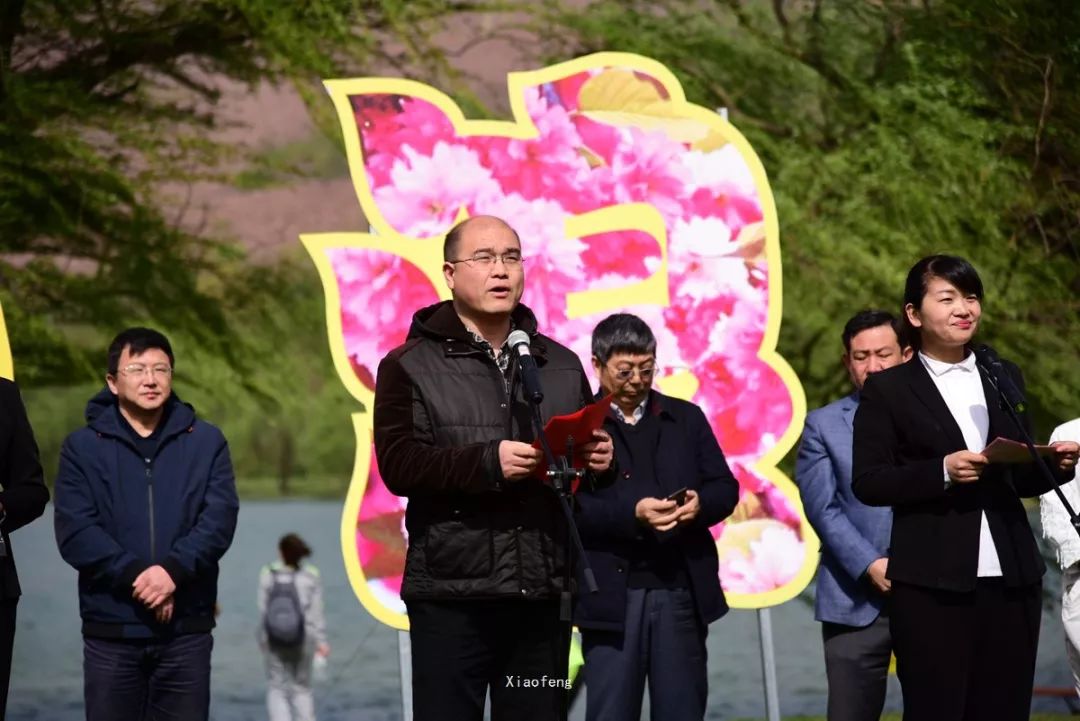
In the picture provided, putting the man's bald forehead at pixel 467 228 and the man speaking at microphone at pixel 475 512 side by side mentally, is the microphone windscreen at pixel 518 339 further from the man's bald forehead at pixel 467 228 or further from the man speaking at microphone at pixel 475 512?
the man's bald forehead at pixel 467 228

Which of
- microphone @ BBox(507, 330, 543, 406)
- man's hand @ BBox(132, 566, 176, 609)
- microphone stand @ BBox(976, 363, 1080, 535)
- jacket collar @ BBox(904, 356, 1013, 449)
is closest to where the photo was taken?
microphone @ BBox(507, 330, 543, 406)

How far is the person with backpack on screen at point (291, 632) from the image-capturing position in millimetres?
7727

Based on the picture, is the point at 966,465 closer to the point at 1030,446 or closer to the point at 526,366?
the point at 1030,446

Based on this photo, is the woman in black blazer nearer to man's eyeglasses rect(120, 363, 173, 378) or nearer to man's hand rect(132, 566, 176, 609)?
man's hand rect(132, 566, 176, 609)

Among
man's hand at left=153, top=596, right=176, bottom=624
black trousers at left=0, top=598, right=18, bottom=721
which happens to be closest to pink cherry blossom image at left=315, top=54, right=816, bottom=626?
man's hand at left=153, top=596, right=176, bottom=624

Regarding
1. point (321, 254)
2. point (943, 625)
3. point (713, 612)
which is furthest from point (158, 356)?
point (943, 625)

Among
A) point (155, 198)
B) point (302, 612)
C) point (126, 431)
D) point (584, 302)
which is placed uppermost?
point (155, 198)

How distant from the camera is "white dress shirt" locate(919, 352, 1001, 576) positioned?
11.8 ft

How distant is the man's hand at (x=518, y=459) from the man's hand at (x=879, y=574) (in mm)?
1601

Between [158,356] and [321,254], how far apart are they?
3.96 ft

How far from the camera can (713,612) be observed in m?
4.58

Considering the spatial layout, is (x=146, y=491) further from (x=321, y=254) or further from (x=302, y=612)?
(x=302, y=612)

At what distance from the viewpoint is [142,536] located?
4508mm

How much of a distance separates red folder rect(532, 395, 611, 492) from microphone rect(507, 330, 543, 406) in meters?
0.07
